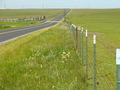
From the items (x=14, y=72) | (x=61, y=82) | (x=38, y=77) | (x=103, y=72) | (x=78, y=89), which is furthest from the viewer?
(x=103, y=72)

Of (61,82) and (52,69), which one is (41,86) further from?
(52,69)

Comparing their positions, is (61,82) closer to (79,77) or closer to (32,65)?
(79,77)

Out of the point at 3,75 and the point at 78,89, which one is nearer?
the point at 78,89

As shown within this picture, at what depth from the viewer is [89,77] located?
722cm

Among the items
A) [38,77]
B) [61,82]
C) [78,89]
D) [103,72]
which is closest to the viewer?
[78,89]

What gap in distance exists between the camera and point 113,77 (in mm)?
7297

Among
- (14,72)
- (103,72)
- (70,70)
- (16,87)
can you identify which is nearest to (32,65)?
(14,72)

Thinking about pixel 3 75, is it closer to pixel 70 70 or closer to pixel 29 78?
pixel 29 78

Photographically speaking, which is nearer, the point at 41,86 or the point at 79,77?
the point at 41,86

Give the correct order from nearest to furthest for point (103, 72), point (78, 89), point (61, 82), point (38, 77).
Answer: point (78, 89)
point (61, 82)
point (38, 77)
point (103, 72)

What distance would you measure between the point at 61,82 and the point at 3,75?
2187mm

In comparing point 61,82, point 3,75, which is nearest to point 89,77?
point 61,82

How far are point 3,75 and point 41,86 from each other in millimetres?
1745

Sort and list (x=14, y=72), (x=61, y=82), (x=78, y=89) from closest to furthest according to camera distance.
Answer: (x=78, y=89) → (x=61, y=82) → (x=14, y=72)
